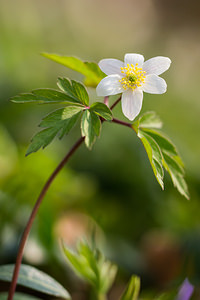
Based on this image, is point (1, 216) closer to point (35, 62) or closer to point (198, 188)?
point (198, 188)

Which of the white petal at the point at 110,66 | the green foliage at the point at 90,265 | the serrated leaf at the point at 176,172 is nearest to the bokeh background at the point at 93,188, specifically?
the green foliage at the point at 90,265

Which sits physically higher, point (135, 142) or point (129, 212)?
point (135, 142)

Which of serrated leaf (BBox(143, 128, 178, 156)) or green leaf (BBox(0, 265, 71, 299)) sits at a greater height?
serrated leaf (BBox(143, 128, 178, 156))

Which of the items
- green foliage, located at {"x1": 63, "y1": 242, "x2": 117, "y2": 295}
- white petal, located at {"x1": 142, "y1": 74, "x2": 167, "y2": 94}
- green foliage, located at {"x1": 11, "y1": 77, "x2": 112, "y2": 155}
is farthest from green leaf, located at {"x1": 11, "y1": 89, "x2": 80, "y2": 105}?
green foliage, located at {"x1": 63, "y1": 242, "x2": 117, "y2": 295}

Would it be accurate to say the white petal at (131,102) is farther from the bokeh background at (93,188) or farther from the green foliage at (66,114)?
the bokeh background at (93,188)

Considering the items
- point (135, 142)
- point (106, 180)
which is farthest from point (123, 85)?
point (135, 142)

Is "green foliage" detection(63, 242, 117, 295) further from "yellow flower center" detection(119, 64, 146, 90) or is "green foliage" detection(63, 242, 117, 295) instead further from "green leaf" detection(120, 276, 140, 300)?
"yellow flower center" detection(119, 64, 146, 90)
